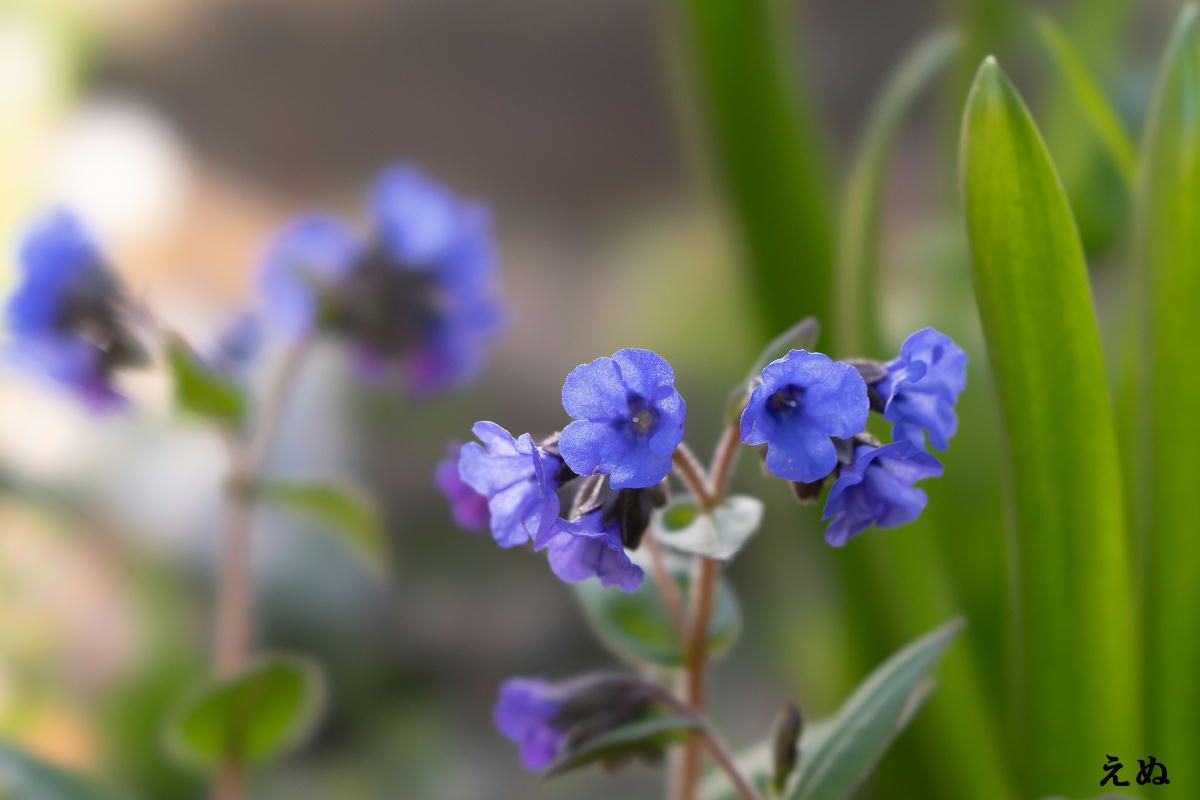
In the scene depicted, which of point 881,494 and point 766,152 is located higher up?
point 766,152

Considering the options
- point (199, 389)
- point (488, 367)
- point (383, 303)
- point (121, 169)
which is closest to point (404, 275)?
point (383, 303)

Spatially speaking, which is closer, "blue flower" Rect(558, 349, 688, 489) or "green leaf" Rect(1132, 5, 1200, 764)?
"blue flower" Rect(558, 349, 688, 489)

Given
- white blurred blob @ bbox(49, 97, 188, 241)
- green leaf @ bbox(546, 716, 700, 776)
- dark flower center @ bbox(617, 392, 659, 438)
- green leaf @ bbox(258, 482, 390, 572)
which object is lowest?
green leaf @ bbox(546, 716, 700, 776)

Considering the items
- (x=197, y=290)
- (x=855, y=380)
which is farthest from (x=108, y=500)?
(x=855, y=380)

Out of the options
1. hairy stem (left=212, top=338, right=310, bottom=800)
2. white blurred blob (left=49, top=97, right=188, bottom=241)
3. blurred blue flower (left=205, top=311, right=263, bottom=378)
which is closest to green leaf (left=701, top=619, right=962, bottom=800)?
hairy stem (left=212, top=338, right=310, bottom=800)

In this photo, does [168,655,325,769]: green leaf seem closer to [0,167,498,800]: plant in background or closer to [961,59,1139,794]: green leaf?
[0,167,498,800]: plant in background

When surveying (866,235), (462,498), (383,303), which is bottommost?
(462,498)

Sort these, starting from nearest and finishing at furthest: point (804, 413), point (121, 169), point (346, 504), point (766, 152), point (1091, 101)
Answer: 1. point (804, 413)
2. point (1091, 101)
3. point (346, 504)
4. point (766, 152)
5. point (121, 169)

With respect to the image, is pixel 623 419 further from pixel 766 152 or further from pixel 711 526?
pixel 766 152
